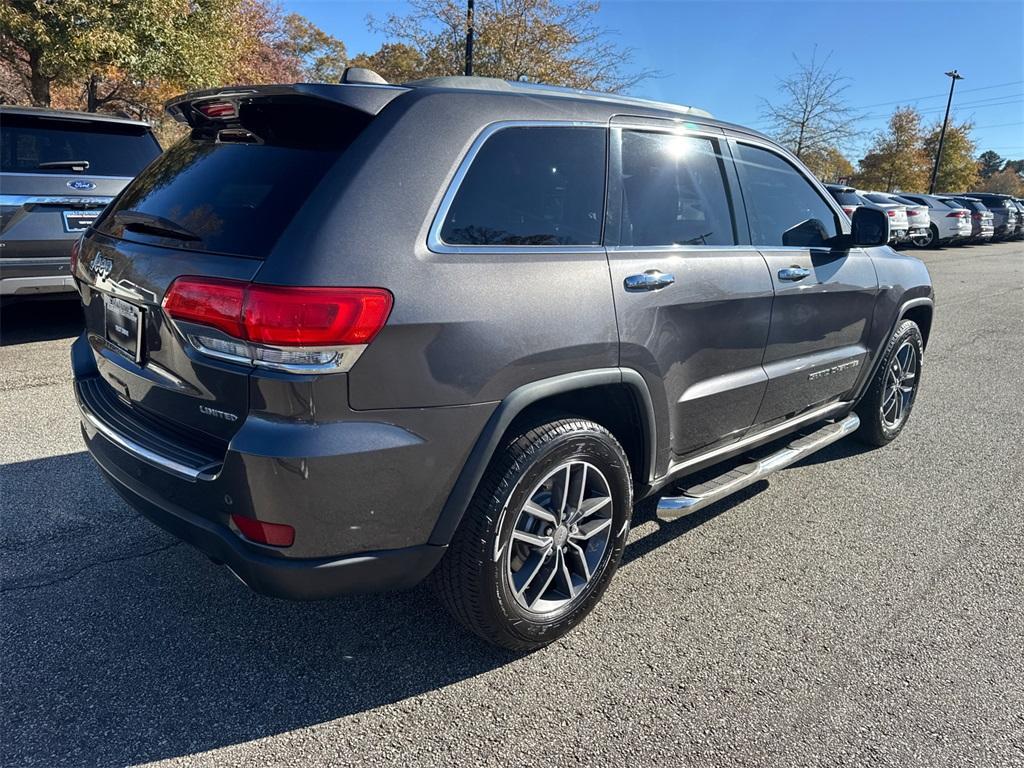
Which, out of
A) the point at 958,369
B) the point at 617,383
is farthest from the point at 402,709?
the point at 958,369

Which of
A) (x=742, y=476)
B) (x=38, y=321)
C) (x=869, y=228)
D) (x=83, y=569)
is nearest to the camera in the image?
(x=83, y=569)

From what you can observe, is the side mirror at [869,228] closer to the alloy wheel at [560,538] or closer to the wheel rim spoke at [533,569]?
the alloy wheel at [560,538]

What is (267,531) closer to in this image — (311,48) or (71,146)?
(71,146)

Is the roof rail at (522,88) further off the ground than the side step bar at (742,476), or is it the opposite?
the roof rail at (522,88)

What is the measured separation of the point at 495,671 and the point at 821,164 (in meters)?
34.3

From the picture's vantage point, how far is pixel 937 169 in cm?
4691

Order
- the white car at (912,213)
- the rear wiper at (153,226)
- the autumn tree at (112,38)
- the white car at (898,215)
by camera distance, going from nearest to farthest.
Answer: the rear wiper at (153,226) < the autumn tree at (112,38) < the white car at (898,215) < the white car at (912,213)

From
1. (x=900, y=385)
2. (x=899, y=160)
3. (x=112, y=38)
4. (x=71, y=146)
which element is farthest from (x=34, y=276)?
(x=899, y=160)

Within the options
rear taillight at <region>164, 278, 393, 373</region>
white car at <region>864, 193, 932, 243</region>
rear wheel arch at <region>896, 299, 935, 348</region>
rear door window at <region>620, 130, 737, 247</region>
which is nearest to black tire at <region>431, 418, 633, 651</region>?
rear taillight at <region>164, 278, 393, 373</region>

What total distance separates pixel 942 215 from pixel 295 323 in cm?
2678

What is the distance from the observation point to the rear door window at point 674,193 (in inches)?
111

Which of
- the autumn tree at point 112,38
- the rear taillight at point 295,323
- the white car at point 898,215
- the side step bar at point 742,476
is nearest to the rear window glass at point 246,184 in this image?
the rear taillight at point 295,323

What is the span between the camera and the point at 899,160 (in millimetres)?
42625

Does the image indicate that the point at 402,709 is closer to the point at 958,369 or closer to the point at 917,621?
the point at 917,621
